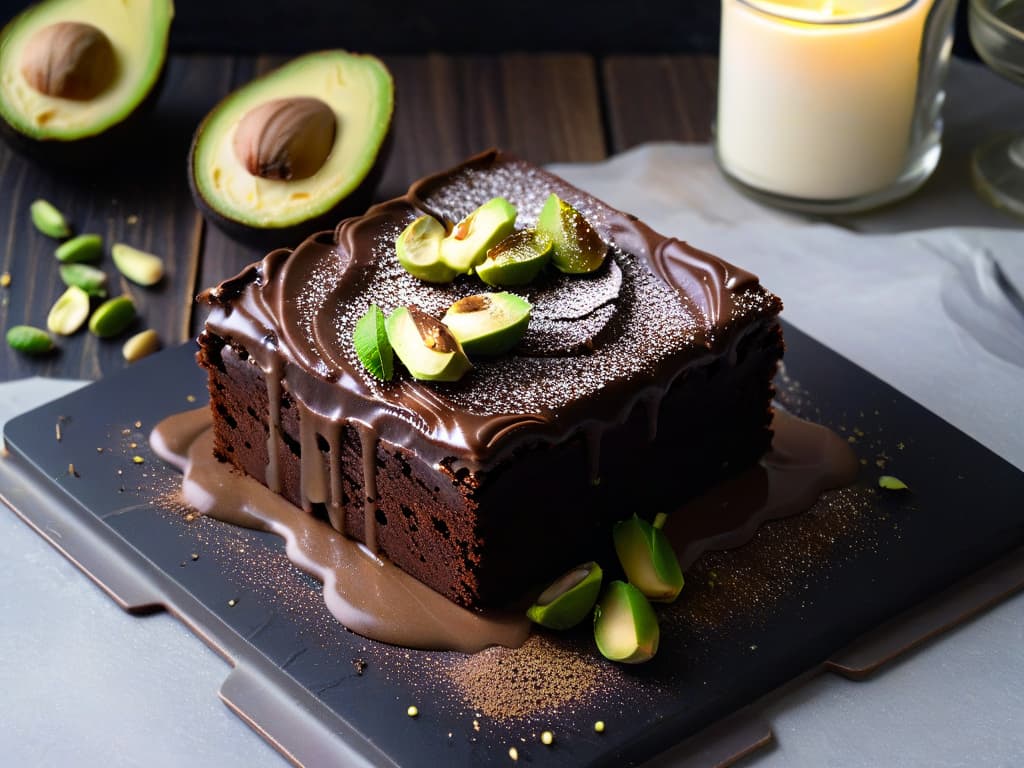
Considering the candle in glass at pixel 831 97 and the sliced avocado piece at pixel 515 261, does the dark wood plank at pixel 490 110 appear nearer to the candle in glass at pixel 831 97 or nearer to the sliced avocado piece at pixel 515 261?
the candle in glass at pixel 831 97

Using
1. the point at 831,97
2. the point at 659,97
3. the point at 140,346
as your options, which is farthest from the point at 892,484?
the point at 659,97

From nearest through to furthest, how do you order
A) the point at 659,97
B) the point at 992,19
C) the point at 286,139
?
the point at 286,139 → the point at 992,19 → the point at 659,97

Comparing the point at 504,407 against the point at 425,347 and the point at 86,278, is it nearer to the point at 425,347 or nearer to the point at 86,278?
the point at 425,347

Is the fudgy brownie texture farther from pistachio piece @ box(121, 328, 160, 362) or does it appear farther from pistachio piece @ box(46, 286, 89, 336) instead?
pistachio piece @ box(46, 286, 89, 336)

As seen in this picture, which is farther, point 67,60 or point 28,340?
point 67,60

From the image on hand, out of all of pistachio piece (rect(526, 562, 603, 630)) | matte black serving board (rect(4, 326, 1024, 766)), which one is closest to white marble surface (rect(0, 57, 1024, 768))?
matte black serving board (rect(4, 326, 1024, 766))

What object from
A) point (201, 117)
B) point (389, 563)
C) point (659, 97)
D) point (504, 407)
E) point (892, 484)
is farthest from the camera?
point (659, 97)

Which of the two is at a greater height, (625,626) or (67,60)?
(67,60)

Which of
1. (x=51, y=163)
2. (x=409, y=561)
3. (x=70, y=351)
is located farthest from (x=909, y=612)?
(x=51, y=163)

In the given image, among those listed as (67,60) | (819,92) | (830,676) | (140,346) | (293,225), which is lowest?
(830,676)
